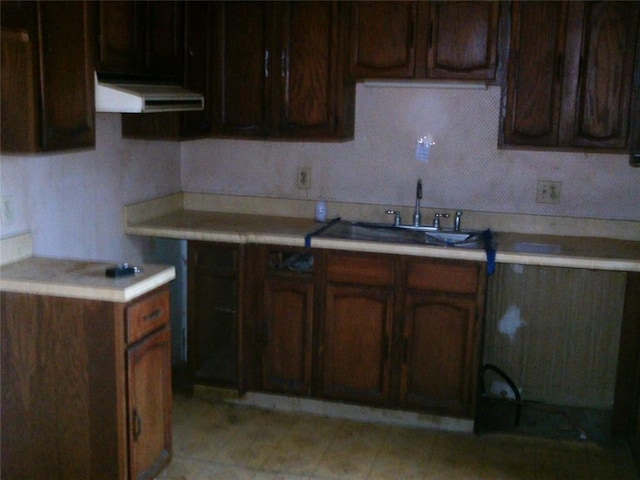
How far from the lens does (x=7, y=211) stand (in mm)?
2801

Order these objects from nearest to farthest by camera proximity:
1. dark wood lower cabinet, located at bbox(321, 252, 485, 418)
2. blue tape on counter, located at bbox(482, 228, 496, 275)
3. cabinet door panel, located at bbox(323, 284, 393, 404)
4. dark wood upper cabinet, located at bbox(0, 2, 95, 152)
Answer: dark wood upper cabinet, located at bbox(0, 2, 95, 152), blue tape on counter, located at bbox(482, 228, 496, 275), dark wood lower cabinet, located at bbox(321, 252, 485, 418), cabinet door panel, located at bbox(323, 284, 393, 404)

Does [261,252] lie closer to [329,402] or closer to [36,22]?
[329,402]

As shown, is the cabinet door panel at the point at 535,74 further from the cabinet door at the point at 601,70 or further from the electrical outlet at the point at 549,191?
the electrical outlet at the point at 549,191

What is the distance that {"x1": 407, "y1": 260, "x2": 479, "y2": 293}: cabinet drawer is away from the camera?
3355mm

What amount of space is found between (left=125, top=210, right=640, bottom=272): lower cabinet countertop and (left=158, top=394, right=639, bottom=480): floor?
0.88 m

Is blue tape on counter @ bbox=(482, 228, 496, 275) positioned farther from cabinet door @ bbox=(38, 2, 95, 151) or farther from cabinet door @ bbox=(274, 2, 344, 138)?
cabinet door @ bbox=(38, 2, 95, 151)

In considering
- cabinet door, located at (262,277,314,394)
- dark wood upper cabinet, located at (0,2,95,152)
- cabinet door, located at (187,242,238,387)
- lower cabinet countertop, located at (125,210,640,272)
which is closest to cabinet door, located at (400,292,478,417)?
lower cabinet countertop, located at (125,210,640,272)

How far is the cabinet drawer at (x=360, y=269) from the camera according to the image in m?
3.46

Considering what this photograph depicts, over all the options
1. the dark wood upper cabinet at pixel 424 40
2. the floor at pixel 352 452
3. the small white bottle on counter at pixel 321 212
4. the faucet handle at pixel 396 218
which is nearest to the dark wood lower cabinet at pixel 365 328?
the floor at pixel 352 452

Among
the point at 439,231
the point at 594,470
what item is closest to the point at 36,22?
the point at 439,231

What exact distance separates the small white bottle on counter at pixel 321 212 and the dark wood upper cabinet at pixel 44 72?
60.9 inches

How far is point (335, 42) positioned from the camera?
3.65 meters

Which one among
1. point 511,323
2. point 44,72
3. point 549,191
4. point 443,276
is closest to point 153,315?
point 44,72

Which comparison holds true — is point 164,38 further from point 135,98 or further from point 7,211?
point 7,211
